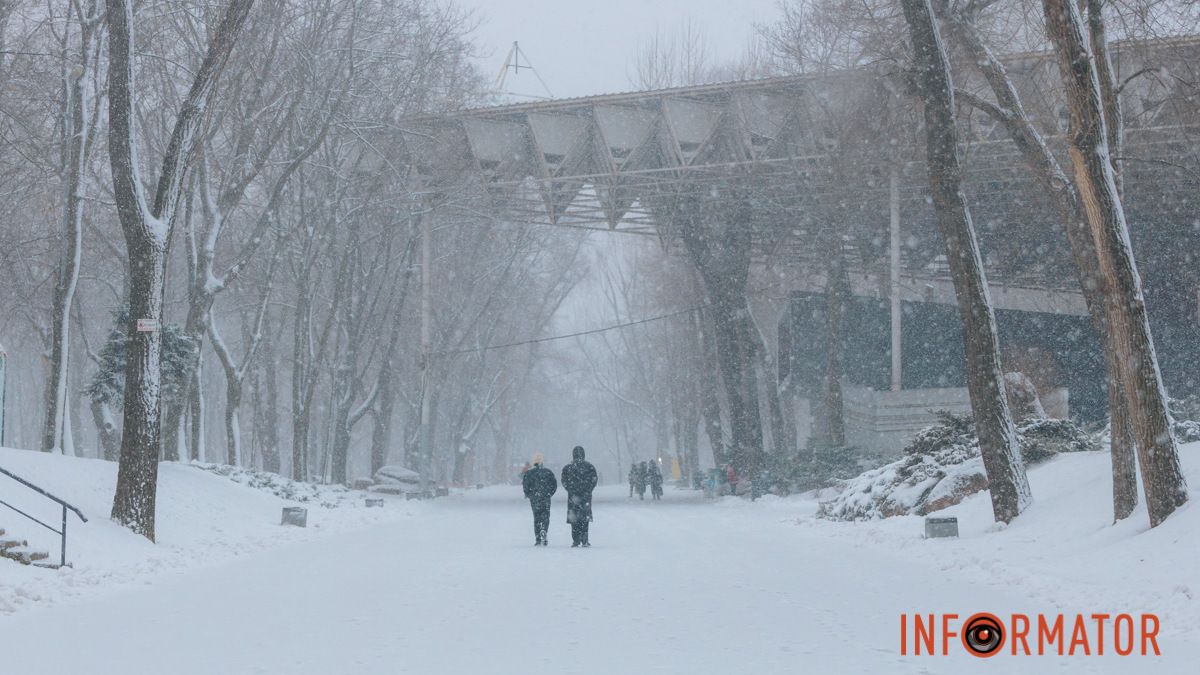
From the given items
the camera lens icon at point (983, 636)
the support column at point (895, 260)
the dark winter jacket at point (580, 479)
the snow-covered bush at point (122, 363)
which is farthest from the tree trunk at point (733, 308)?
the camera lens icon at point (983, 636)

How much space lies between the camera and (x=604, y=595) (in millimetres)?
13148

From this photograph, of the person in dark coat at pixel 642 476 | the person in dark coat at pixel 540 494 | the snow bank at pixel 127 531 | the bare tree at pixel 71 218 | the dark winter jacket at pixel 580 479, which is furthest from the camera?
the person in dark coat at pixel 642 476

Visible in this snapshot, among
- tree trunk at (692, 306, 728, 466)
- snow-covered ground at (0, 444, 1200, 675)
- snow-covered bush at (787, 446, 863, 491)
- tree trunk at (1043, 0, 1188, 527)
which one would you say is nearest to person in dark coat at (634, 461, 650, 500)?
tree trunk at (692, 306, 728, 466)

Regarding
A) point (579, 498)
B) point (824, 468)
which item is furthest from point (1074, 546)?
point (824, 468)

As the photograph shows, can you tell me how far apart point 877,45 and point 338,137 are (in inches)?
667

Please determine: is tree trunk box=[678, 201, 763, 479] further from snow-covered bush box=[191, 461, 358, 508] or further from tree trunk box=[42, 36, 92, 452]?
tree trunk box=[42, 36, 92, 452]

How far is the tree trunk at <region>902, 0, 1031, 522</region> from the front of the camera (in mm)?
18672

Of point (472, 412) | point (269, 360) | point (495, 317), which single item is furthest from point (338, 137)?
point (472, 412)

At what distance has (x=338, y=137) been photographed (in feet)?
108

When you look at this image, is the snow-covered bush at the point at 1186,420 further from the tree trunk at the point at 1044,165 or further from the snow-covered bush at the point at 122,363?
the snow-covered bush at the point at 122,363

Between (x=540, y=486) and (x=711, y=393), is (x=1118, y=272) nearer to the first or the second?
(x=540, y=486)

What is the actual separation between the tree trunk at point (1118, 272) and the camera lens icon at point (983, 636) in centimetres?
465

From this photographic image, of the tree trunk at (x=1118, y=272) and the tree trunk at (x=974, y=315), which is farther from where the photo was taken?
the tree trunk at (x=974, y=315)

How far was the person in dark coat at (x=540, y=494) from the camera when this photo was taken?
68.0ft
